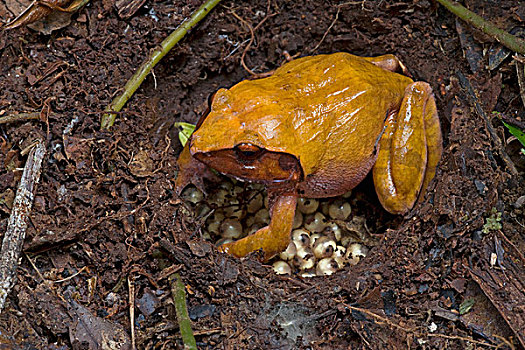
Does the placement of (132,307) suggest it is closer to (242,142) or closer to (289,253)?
(242,142)

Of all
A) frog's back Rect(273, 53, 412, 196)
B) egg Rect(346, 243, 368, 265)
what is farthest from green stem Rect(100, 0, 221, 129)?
egg Rect(346, 243, 368, 265)

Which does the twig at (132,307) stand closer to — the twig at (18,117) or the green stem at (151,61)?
the green stem at (151,61)

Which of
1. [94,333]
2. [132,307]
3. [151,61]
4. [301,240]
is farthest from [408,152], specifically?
[94,333]

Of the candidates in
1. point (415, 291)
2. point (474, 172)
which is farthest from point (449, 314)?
point (474, 172)

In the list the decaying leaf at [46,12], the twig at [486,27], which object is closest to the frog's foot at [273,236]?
the twig at [486,27]

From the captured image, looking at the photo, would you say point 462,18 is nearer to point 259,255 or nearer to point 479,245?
point 479,245
